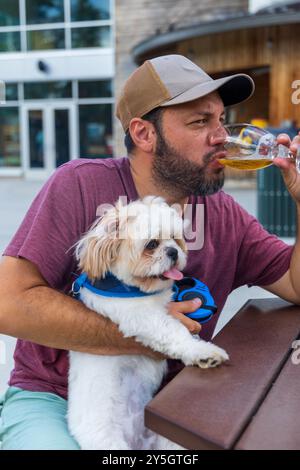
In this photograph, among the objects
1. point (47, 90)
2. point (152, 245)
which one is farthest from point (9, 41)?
point (152, 245)

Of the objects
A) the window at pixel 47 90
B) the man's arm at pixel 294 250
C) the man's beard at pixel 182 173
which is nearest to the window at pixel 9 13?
the window at pixel 47 90

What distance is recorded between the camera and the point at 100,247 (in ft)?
6.60

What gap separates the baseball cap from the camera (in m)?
2.30

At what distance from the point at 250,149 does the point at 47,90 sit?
1845 centimetres

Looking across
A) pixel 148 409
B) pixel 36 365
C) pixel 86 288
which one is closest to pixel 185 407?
pixel 148 409

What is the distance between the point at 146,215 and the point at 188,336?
0.46 meters

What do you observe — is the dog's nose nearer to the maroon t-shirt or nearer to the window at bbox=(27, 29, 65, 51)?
the maroon t-shirt

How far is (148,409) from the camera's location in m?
1.55

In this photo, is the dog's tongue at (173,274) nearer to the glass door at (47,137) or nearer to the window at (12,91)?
the glass door at (47,137)

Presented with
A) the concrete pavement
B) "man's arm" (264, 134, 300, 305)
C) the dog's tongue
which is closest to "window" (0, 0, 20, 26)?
the concrete pavement

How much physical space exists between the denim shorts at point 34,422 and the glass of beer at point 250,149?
1128 millimetres

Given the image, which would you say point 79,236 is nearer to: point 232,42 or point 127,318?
point 127,318
